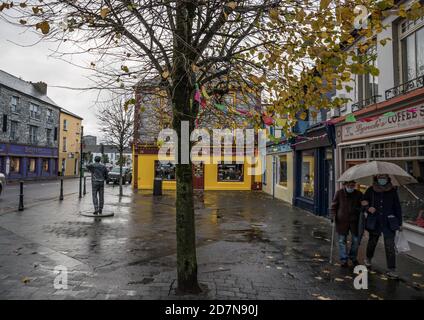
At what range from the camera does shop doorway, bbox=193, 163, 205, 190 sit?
26109 mm

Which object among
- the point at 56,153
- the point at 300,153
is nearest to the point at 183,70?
the point at 300,153

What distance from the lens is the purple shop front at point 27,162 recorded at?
108 feet

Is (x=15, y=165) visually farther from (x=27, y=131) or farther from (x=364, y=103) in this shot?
(x=364, y=103)

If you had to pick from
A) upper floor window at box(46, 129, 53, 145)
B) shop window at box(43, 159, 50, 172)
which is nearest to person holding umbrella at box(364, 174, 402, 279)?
shop window at box(43, 159, 50, 172)

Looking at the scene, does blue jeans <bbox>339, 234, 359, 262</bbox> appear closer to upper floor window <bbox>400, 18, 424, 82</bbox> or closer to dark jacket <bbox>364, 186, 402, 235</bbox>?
dark jacket <bbox>364, 186, 402, 235</bbox>

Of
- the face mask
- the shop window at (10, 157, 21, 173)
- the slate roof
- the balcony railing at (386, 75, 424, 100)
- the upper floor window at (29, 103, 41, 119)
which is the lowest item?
the face mask

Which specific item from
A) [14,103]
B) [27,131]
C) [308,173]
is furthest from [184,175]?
[27,131]

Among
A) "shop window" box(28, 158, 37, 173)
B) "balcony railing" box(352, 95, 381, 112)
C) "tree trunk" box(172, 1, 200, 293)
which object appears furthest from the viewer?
"shop window" box(28, 158, 37, 173)

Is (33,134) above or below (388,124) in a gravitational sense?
above

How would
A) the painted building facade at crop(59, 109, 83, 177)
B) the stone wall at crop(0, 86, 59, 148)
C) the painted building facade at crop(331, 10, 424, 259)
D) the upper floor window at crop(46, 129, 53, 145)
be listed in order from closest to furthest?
the painted building facade at crop(331, 10, 424, 259)
the stone wall at crop(0, 86, 59, 148)
the upper floor window at crop(46, 129, 53, 145)
the painted building facade at crop(59, 109, 83, 177)

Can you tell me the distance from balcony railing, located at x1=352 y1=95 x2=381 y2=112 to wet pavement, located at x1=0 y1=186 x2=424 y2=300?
3825mm

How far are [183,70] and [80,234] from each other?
5.68 meters

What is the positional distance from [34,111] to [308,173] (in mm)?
35619

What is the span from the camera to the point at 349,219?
6527 millimetres
